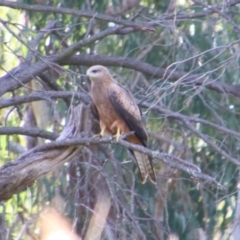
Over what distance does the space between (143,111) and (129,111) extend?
3.17 ft

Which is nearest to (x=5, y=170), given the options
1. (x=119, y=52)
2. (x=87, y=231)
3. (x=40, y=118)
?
(x=87, y=231)

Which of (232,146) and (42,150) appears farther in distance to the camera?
(232,146)

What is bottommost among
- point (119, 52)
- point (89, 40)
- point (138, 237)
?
point (138, 237)

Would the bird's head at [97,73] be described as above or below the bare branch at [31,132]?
above

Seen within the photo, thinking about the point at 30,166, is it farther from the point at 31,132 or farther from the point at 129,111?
the point at 129,111

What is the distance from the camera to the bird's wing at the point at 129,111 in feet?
22.0

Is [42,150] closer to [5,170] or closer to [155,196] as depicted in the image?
[5,170]

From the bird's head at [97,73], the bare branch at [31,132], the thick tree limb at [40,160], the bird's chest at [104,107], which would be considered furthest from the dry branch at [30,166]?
the bird's head at [97,73]

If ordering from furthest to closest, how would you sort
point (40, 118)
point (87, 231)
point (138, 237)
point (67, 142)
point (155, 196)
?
point (40, 118) → point (155, 196) → point (87, 231) → point (138, 237) → point (67, 142)

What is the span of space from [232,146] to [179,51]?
103 centimetres

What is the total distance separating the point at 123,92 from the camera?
6.84 metres

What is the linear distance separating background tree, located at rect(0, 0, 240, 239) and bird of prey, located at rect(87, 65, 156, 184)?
12cm

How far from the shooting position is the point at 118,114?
22.3ft

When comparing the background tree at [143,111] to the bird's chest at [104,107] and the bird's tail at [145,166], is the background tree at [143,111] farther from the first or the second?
the bird's tail at [145,166]
